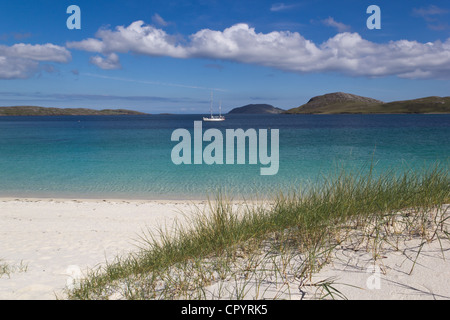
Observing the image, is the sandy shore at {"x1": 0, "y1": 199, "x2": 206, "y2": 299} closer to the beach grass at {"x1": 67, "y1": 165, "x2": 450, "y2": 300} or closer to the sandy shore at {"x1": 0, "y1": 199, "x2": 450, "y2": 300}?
the sandy shore at {"x1": 0, "y1": 199, "x2": 450, "y2": 300}

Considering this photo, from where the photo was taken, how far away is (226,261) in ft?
12.8

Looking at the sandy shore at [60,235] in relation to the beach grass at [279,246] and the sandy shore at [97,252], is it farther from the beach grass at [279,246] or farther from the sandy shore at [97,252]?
the beach grass at [279,246]

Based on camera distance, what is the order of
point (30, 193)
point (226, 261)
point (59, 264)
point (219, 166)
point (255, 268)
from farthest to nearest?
point (219, 166) < point (30, 193) < point (59, 264) < point (226, 261) < point (255, 268)

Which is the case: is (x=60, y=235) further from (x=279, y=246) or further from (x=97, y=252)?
(x=279, y=246)

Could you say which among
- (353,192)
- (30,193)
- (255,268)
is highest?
(353,192)

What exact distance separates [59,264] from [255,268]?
5.07m

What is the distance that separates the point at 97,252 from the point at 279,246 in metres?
5.43

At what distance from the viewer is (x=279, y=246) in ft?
13.6

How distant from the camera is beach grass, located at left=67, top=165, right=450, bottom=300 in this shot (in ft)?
11.1

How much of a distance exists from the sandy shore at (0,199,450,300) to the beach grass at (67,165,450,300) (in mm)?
206

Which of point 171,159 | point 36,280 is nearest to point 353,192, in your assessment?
point 36,280

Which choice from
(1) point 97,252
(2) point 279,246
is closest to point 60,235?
(1) point 97,252

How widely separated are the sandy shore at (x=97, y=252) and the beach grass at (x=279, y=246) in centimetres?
21
